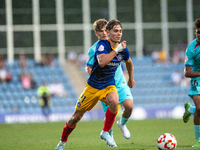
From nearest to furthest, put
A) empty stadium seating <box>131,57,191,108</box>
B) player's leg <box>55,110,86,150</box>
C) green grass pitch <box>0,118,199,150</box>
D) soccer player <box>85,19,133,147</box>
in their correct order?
player's leg <box>55,110,86,150</box>, green grass pitch <box>0,118,199,150</box>, soccer player <box>85,19,133,147</box>, empty stadium seating <box>131,57,191,108</box>

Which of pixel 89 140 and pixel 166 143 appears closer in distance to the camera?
pixel 166 143

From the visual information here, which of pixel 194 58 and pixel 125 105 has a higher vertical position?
pixel 194 58

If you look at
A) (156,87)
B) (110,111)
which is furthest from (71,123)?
(156,87)

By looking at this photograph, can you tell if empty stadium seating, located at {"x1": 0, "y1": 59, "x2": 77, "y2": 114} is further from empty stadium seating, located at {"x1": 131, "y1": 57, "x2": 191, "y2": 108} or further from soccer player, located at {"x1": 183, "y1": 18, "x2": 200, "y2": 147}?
soccer player, located at {"x1": 183, "y1": 18, "x2": 200, "y2": 147}

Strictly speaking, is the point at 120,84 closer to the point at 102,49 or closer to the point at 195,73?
the point at 195,73

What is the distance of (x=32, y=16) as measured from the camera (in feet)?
91.4

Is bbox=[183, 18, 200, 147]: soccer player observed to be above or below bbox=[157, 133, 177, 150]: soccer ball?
above

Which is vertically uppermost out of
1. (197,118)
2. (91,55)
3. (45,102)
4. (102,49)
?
(102,49)

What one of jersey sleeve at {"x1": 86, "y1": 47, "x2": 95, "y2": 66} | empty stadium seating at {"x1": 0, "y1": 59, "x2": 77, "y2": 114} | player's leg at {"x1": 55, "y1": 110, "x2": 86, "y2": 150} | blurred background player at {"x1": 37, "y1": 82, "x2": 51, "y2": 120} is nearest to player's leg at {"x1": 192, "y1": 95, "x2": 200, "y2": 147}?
player's leg at {"x1": 55, "y1": 110, "x2": 86, "y2": 150}

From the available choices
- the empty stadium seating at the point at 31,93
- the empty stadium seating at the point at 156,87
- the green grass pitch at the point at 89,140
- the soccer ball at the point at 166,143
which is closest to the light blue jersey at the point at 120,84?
the green grass pitch at the point at 89,140

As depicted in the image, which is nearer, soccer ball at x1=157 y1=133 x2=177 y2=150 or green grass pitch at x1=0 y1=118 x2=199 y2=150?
soccer ball at x1=157 y1=133 x2=177 y2=150

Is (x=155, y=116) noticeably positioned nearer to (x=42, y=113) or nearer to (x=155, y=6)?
(x=42, y=113)

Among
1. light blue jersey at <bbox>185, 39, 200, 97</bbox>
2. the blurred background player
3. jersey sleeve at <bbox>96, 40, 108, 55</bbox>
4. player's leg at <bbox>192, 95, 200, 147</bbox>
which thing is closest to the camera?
jersey sleeve at <bbox>96, 40, 108, 55</bbox>

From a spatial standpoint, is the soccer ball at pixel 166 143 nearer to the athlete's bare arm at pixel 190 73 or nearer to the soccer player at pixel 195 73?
the soccer player at pixel 195 73
